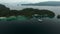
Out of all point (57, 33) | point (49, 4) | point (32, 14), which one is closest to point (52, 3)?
point (49, 4)

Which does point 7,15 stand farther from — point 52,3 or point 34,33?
point 52,3

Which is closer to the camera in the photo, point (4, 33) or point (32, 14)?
point (4, 33)

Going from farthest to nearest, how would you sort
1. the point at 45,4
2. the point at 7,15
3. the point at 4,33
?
the point at 45,4 → the point at 7,15 → the point at 4,33

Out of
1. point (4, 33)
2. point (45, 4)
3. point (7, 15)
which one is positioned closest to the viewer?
point (4, 33)

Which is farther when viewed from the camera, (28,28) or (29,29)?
(28,28)

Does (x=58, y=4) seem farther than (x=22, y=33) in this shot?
Yes

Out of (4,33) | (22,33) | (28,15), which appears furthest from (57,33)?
(28,15)

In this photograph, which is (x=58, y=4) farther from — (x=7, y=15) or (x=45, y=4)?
(x=7, y=15)
